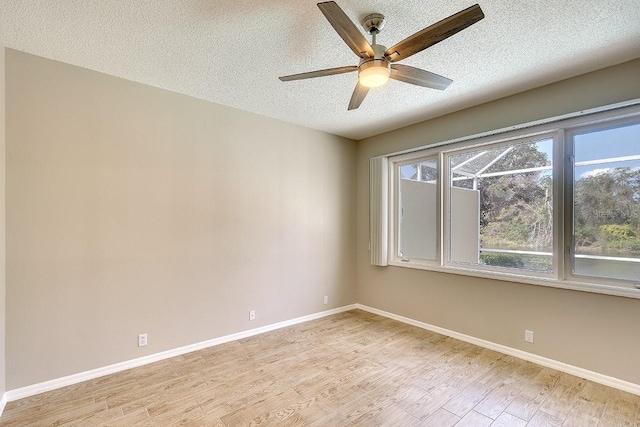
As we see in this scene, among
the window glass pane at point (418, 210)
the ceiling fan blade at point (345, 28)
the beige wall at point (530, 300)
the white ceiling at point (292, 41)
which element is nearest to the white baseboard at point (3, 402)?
the white ceiling at point (292, 41)

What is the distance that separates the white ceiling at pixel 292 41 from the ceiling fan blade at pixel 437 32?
286 millimetres

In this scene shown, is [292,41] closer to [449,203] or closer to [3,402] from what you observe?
[449,203]

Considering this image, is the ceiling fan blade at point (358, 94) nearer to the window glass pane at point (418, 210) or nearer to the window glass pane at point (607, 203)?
the window glass pane at point (418, 210)

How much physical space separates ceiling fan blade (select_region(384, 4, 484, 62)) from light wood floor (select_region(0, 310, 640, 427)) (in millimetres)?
2434

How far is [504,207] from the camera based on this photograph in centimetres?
323

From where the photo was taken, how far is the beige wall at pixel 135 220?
232cm

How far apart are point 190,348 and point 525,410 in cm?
300

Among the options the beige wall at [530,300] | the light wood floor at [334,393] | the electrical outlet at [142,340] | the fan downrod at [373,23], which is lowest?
the light wood floor at [334,393]

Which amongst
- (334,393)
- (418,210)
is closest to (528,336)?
(418,210)

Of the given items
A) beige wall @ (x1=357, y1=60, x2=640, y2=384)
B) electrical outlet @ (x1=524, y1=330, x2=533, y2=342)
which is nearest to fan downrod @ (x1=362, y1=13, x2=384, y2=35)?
beige wall @ (x1=357, y1=60, x2=640, y2=384)

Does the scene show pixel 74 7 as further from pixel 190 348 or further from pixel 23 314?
pixel 190 348

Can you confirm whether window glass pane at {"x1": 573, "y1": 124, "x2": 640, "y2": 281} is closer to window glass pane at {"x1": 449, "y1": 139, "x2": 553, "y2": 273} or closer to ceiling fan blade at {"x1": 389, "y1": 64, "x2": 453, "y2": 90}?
window glass pane at {"x1": 449, "y1": 139, "x2": 553, "y2": 273}

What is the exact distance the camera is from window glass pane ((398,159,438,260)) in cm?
388

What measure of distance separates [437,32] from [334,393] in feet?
8.51
